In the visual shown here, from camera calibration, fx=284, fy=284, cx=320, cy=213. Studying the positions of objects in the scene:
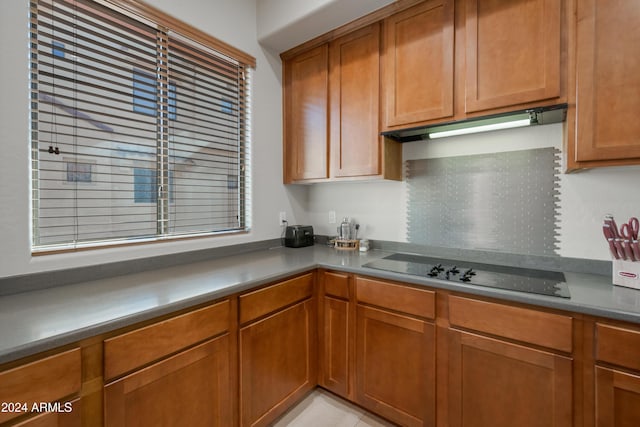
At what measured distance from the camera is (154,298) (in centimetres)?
118

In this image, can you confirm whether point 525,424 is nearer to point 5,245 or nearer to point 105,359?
point 105,359

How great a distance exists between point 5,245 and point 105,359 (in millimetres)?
753

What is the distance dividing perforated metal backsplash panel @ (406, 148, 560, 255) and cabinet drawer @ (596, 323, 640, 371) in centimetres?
67

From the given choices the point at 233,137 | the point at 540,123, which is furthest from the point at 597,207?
the point at 233,137

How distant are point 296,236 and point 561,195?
179 centimetres

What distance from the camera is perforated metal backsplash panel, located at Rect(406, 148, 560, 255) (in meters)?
1.66

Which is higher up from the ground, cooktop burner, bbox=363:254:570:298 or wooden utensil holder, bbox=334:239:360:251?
wooden utensil holder, bbox=334:239:360:251

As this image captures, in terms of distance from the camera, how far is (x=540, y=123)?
1640 millimetres

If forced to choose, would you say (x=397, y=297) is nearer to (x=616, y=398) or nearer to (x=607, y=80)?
(x=616, y=398)

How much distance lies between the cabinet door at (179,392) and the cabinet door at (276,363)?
0.12m

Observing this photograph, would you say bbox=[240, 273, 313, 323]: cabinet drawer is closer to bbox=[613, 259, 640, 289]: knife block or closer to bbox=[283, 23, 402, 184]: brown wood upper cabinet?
bbox=[283, 23, 402, 184]: brown wood upper cabinet

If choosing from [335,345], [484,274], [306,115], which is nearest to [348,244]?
[335,345]

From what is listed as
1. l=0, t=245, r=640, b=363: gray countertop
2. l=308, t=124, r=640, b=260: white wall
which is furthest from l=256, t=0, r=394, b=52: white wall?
l=0, t=245, r=640, b=363: gray countertop

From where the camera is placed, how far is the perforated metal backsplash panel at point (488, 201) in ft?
5.46
